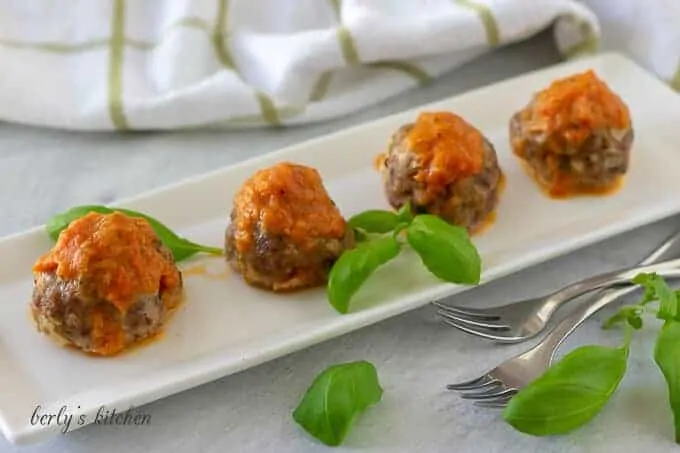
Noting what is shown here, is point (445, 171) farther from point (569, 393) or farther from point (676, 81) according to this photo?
point (676, 81)

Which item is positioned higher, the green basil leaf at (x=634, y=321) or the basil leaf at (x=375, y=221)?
the basil leaf at (x=375, y=221)

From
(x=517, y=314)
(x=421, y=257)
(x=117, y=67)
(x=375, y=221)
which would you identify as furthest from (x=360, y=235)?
(x=117, y=67)

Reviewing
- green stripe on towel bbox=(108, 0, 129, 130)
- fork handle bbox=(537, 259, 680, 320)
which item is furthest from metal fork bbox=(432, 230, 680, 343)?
green stripe on towel bbox=(108, 0, 129, 130)

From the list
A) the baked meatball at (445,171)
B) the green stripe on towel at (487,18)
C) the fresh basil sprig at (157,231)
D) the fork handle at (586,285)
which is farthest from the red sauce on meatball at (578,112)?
the fresh basil sprig at (157,231)

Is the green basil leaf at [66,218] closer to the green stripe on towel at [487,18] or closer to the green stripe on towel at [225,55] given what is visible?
the green stripe on towel at [225,55]

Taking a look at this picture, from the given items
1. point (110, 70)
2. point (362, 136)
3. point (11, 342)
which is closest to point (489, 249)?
point (362, 136)

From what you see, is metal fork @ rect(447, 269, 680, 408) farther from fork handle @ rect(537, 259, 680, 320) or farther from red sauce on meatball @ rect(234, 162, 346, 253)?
red sauce on meatball @ rect(234, 162, 346, 253)
